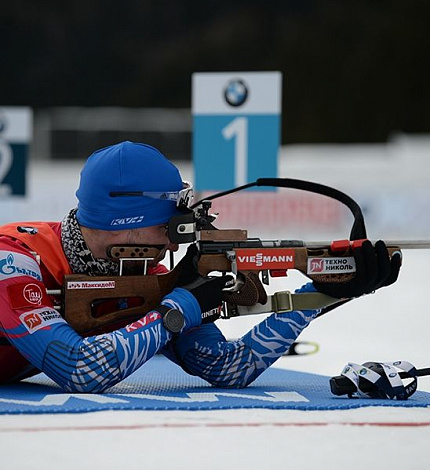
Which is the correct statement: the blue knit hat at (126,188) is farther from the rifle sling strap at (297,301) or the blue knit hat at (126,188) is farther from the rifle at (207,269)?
the rifle sling strap at (297,301)

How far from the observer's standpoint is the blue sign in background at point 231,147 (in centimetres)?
529

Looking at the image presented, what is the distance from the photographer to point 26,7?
17.4m

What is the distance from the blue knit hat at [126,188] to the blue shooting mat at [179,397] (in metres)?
0.42

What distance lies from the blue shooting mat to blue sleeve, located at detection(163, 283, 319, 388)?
0.14 ft

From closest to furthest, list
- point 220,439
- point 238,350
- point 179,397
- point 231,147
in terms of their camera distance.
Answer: point 220,439, point 179,397, point 238,350, point 231,147

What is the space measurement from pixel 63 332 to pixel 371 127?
14.0m

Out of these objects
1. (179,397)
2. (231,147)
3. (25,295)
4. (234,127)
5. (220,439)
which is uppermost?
(234,127)

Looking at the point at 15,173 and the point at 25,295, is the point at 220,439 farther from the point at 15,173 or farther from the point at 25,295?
the point at 15,173

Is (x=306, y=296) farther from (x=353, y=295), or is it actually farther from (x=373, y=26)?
(x=373, y=26)

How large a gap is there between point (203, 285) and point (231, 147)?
9.57 feet

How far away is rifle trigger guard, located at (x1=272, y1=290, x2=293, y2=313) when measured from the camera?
2625 millimetres

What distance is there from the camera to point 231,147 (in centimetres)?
532

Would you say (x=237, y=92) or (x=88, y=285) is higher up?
(x=237, y=92)

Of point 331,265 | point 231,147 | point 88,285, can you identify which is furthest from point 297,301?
point 231,147
